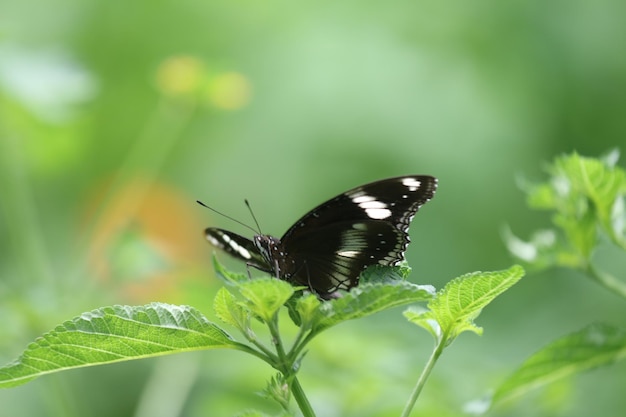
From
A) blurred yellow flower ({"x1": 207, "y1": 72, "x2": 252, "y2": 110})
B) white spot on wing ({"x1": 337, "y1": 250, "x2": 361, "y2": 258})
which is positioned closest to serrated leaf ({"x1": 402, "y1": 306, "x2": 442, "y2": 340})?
white spot on wing ({"x1": 337, "y1": 250, "x2": 361, "y2": 258})

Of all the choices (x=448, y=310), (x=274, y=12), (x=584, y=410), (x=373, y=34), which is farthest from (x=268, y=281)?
(x=274, y=12)

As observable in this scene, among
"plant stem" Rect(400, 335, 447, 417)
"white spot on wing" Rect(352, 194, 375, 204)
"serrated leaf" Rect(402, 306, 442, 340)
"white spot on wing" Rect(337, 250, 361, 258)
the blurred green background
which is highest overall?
"white spot on wing" Rect(352, 194, 375, 204)

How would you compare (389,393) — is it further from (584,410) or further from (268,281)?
(268,281)

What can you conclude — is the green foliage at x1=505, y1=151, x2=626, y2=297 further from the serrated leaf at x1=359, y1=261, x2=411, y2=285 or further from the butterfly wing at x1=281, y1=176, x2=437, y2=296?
the serrated leaf at x1=359, y1=261, x2=411, y2=285

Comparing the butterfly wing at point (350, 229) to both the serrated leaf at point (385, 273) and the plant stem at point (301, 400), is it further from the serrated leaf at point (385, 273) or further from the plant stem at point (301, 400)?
the plant stem at point (301, 400)

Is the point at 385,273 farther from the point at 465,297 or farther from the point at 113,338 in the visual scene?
the point at 113,338

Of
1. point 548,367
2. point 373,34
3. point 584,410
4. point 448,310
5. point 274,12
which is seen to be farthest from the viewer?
point 274,12
